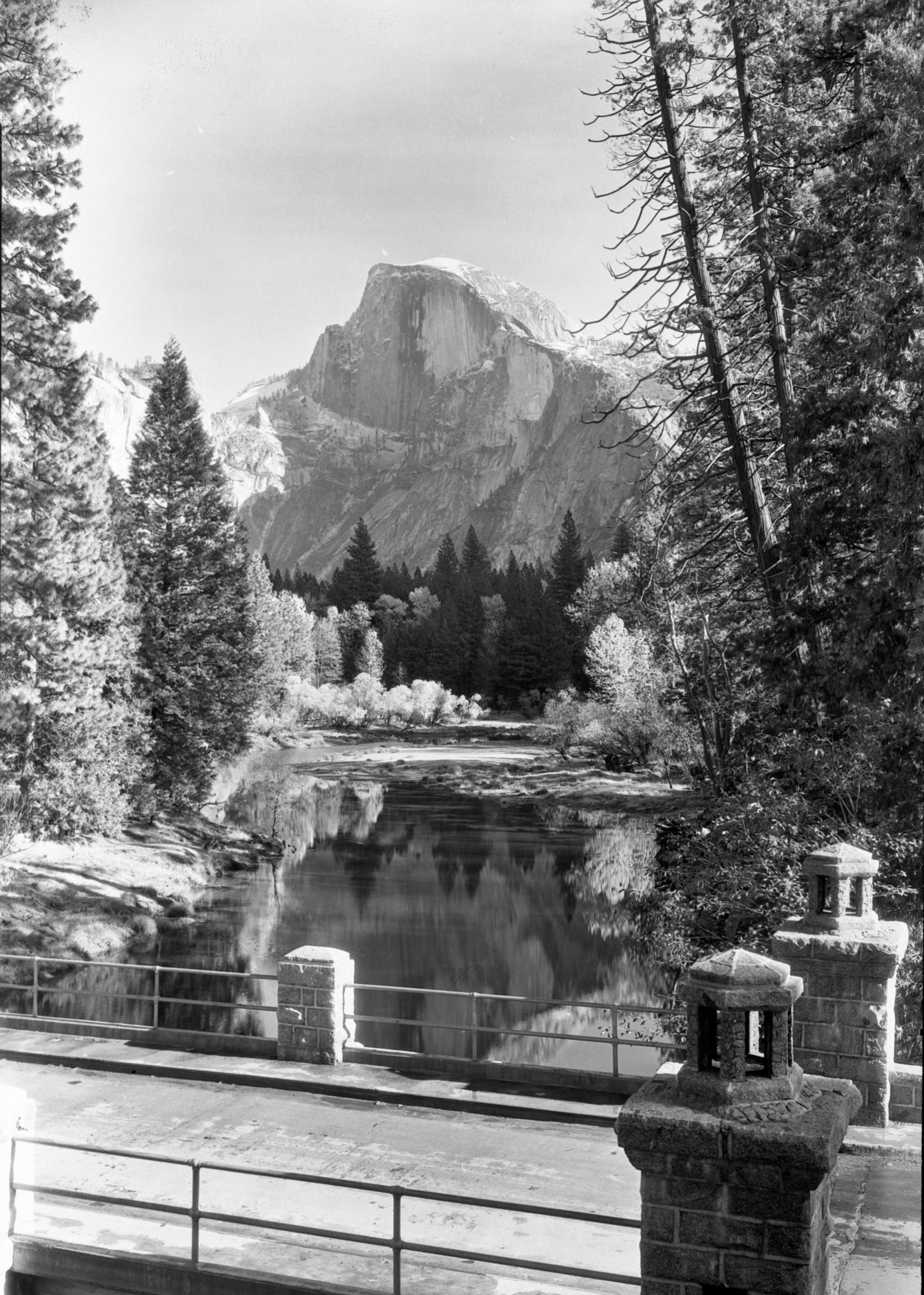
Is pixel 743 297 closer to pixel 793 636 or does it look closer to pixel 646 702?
pixel 793 636

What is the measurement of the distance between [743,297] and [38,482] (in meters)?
13.7

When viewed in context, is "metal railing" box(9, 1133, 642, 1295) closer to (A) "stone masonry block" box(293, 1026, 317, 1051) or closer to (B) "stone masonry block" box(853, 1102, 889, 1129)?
(B) "stone masonry block" box(853, 1102, 889, 1129)

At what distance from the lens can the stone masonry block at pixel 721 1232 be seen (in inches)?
185

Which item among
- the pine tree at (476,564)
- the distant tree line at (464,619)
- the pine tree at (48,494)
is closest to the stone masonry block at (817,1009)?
the pine tree at (48,494)

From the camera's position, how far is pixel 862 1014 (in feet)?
31.5

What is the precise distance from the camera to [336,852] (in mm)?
43938

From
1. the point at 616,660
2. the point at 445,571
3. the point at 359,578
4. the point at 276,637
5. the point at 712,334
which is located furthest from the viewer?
the point at 445,571

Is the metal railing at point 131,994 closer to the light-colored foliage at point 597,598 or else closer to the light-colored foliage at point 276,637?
the light-colored foliage at point 276,637

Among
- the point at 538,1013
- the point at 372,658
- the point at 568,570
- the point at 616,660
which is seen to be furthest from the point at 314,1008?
the point at 568,570

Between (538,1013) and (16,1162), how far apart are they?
806 inches

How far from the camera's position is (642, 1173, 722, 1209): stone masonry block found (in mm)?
4738

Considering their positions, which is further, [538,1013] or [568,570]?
[568,570]

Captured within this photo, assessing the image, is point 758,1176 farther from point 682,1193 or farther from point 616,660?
point 616,660

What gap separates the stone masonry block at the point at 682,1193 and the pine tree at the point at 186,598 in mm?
38568
